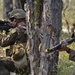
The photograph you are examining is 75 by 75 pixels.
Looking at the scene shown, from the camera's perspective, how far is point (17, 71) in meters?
6.54

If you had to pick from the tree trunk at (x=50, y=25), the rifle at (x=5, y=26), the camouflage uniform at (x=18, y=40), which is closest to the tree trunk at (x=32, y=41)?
the camouflage uniform at (x=18, y=40)

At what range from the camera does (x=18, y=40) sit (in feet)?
20.7

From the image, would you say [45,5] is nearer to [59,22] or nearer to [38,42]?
[59,22]

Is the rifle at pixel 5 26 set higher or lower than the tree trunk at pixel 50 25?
lower

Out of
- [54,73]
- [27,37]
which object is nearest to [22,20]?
[27,37]

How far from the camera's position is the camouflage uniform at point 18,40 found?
6.17 m

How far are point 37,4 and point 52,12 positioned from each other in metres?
0.53

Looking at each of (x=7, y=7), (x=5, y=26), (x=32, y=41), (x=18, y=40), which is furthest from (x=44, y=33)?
(x=7, y=7)

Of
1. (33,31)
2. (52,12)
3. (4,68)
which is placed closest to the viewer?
(52,12)

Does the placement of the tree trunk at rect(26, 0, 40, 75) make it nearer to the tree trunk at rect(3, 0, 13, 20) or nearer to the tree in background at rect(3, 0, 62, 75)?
the tree in background at rect(3, 0, 62, 75)

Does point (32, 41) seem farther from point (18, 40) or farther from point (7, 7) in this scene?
point (7, 7)

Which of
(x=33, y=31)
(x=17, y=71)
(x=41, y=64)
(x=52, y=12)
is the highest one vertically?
(x=52, y=12)

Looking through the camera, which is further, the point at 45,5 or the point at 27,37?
the point at 27,37

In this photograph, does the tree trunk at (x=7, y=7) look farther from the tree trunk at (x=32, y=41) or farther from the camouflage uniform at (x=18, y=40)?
the tree trunk at (x=32, y=41)
